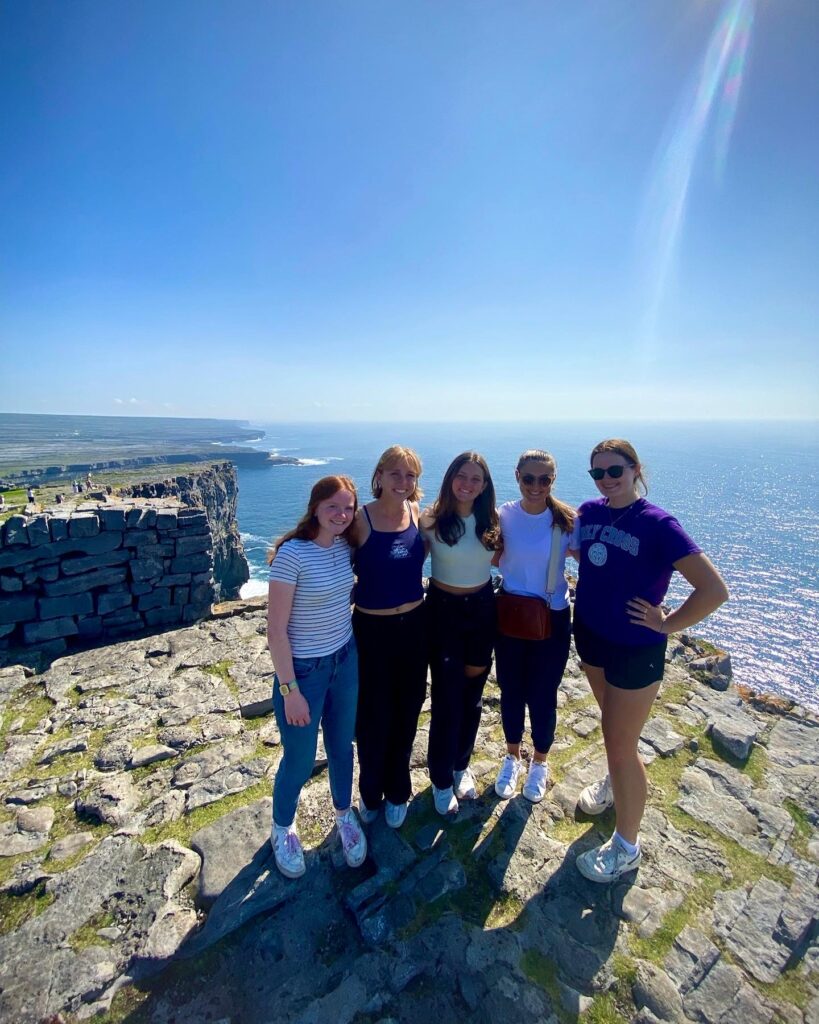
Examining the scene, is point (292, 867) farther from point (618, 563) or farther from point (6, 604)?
point (6, 604)

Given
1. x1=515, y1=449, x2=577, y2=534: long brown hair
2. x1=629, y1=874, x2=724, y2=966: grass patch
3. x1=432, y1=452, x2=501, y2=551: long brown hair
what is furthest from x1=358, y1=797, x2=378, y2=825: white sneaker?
x1=515, y1=449, x2=577, y2=534: long brown hair

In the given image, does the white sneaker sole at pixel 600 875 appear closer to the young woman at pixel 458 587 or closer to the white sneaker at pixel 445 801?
the white sneaker at pixel 445 801

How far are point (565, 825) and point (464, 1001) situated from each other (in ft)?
5.88

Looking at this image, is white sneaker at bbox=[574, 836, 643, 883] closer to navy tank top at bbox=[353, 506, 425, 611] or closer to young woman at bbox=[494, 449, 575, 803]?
young woman at bbox=[494, 449, 575, 803]

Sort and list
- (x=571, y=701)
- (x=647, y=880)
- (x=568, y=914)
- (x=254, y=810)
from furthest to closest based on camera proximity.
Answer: (x=571, y=701) < (x=254, y=810) < (x=647, y=880) < (x=568, y=914)

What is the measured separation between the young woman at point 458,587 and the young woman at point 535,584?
0.90 ft

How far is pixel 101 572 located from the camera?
24.1ft

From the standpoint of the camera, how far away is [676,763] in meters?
5.12

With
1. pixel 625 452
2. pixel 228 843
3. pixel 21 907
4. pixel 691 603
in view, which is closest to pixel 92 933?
pixel 21 907

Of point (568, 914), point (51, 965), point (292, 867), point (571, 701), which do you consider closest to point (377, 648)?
point (292, 867)

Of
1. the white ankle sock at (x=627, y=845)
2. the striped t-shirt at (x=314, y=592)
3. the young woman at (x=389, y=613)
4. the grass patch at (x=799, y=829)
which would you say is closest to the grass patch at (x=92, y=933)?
the young woman at (x=389, y=613)

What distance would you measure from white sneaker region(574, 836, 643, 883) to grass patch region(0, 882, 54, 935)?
4333 mm

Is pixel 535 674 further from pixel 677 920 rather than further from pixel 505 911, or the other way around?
pixel 677 920

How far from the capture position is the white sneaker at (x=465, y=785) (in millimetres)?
4410
